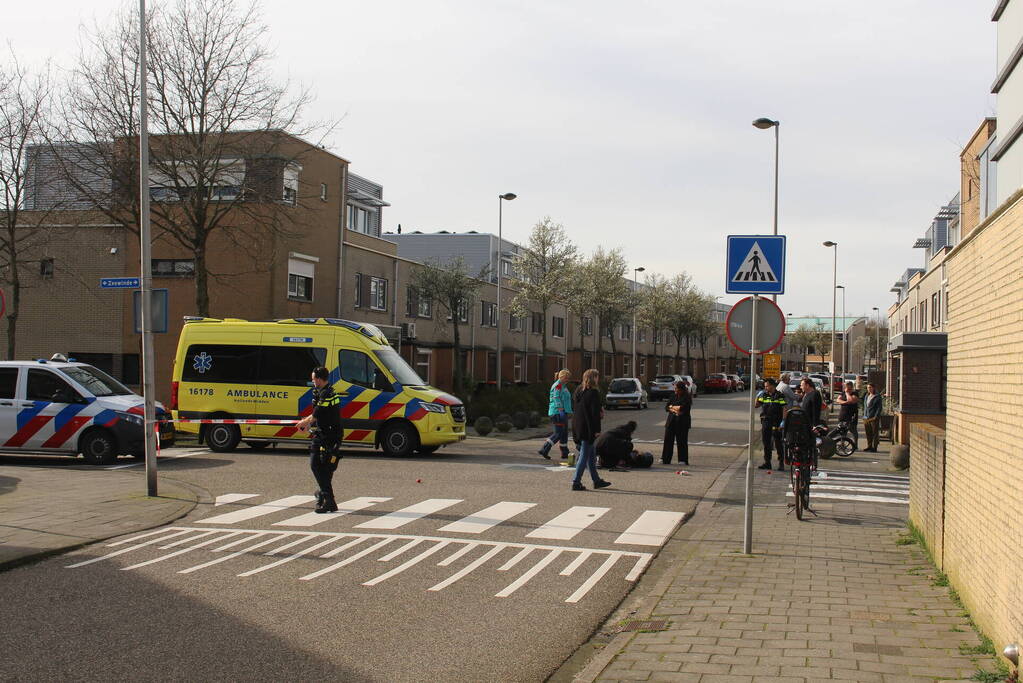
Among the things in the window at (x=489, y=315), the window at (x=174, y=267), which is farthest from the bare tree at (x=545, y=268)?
the window at (x=174, y=267)

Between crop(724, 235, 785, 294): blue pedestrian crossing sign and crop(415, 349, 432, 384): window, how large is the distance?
Result: 33.3 meters

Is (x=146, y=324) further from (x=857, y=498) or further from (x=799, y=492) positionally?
(x=857, y=498)

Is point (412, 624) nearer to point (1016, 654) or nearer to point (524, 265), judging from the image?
point (1016, 654)

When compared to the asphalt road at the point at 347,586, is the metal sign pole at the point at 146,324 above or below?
above

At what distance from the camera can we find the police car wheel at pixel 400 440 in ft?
63.0

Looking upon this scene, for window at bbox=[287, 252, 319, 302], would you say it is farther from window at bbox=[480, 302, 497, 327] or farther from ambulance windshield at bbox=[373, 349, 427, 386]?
window at bbox=[480, 302, 497, 327]

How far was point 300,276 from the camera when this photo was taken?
33.8 metres

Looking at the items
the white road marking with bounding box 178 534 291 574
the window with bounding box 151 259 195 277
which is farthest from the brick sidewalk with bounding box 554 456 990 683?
the window with bounding box 151 259 195 277

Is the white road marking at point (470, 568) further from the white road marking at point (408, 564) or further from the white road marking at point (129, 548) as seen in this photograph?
the white road marking at point (129, 548)

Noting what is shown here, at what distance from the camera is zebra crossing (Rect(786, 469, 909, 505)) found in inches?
550

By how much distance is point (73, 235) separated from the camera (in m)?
34.1

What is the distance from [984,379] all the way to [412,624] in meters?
4.11

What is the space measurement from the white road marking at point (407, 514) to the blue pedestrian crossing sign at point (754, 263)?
4.42 meters

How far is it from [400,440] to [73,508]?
8.46 metres
